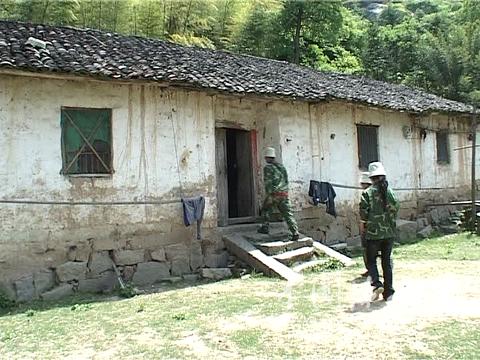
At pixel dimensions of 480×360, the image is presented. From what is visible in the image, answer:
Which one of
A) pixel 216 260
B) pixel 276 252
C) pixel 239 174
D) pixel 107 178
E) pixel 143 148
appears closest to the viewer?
pixel 107 178

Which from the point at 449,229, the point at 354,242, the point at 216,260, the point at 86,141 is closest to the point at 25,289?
the point at 86,141

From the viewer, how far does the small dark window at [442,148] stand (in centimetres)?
1551

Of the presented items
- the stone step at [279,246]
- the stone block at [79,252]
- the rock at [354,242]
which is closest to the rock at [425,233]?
the rock at [354,242]

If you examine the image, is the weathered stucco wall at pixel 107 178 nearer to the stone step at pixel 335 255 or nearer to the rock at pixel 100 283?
the rock at pixel 100 283

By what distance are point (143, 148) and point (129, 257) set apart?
1862mm

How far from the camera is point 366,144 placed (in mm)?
13172

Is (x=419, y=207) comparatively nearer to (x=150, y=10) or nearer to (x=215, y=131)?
(x=215, y=131)

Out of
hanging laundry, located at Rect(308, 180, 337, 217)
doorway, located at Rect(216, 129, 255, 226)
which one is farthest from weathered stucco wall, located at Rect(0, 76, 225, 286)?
hanging laundry, located at Rect(308, 180, 337, 217)

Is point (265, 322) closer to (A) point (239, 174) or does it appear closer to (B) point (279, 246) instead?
(B) point (279, 246)

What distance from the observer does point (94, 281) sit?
8.64 m

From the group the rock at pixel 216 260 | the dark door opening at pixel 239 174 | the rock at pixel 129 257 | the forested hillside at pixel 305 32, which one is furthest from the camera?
the forested hillside at pixel 305 32

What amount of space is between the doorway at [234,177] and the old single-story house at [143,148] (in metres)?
0.03

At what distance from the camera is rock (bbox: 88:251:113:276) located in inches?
341

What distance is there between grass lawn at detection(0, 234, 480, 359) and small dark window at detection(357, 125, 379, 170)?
468 centimetres
